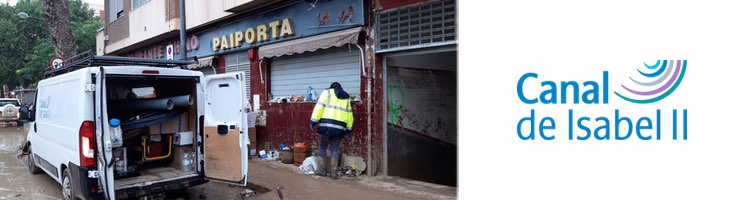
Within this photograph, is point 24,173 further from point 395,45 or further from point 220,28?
point 395,45

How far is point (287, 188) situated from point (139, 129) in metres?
2.11

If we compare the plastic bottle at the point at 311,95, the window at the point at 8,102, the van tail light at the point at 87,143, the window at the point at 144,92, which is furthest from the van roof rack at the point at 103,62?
the window at the point at 8,102

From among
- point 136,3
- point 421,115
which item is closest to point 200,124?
point 421,115

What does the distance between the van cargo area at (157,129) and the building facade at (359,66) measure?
1.26m

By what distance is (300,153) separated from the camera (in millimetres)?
8719

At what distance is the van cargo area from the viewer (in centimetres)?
580

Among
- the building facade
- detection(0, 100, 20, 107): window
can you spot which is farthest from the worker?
detection(0, 100, 20, 107): window

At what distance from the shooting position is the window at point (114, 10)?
59.4ft

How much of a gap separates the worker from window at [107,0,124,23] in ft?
45.4

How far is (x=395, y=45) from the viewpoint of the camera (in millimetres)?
7379

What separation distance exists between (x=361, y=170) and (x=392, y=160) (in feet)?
1.75
